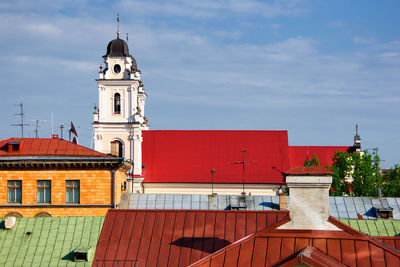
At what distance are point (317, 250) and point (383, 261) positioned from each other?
76.6 inches

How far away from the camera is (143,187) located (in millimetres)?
83375

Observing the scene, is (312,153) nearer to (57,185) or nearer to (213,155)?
(213,155)

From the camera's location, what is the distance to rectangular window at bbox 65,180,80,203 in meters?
54.1

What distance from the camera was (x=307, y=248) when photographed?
18.4 m

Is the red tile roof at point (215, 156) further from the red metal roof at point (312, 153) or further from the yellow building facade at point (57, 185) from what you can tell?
the yellow building facade at point (57, 185)

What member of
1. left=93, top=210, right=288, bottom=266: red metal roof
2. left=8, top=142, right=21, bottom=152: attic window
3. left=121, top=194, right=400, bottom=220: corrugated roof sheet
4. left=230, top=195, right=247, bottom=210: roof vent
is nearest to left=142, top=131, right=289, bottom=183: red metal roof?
left=121, top=194, right=400, bottom=220: corrugated roof sheet

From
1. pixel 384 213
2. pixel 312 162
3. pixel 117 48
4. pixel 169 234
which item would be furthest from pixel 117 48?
pixel 169 234

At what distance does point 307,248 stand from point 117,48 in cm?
6908

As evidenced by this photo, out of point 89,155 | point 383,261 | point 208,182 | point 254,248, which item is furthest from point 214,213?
point 208,182

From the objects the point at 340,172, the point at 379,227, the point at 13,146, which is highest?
the point at 13,146

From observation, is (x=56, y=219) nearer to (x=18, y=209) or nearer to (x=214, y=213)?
(x=214, y=213)

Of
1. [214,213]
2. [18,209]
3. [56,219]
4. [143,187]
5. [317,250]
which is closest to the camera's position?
[317,250]

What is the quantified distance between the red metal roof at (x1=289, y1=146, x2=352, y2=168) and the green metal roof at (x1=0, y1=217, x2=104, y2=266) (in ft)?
193

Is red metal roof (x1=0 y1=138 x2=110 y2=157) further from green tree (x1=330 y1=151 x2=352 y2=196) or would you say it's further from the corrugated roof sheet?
green tree (x1=330 y1=151 x2=352 y2=196)
